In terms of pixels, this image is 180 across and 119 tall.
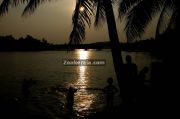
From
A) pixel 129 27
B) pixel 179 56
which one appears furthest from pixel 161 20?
pixel 129 27

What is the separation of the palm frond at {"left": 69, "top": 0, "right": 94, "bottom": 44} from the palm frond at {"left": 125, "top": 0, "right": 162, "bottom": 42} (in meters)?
1.31

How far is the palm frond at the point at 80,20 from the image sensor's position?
28.3 feet

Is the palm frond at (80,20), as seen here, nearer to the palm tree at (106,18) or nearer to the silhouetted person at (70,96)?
the palm tree at (106,18)

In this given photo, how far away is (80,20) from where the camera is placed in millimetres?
8719

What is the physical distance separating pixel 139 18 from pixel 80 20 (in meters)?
1.84

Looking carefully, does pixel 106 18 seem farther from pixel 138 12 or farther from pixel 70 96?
pixel 70 96

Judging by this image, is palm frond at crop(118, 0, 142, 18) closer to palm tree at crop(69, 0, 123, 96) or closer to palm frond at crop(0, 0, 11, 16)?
palm tree at crop(69, 0, 123, 96)

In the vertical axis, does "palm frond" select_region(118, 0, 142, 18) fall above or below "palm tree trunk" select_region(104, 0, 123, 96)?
above

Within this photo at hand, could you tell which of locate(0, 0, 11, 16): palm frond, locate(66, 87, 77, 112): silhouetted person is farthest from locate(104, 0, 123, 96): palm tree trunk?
locate(66, 87, 77, 112): silhouetted person

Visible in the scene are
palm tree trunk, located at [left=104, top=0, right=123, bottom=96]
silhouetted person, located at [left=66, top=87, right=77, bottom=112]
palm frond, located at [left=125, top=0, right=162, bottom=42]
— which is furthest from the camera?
silhouetted person, located at [left=66, top=87, right=77, bottom=112]

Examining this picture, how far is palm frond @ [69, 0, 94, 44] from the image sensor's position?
8.63 meters

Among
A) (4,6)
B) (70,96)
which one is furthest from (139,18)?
(70,96)

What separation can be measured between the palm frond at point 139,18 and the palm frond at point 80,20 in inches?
51.7

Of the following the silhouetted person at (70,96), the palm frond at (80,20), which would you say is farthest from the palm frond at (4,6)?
the silhouetted person at (70,96)
